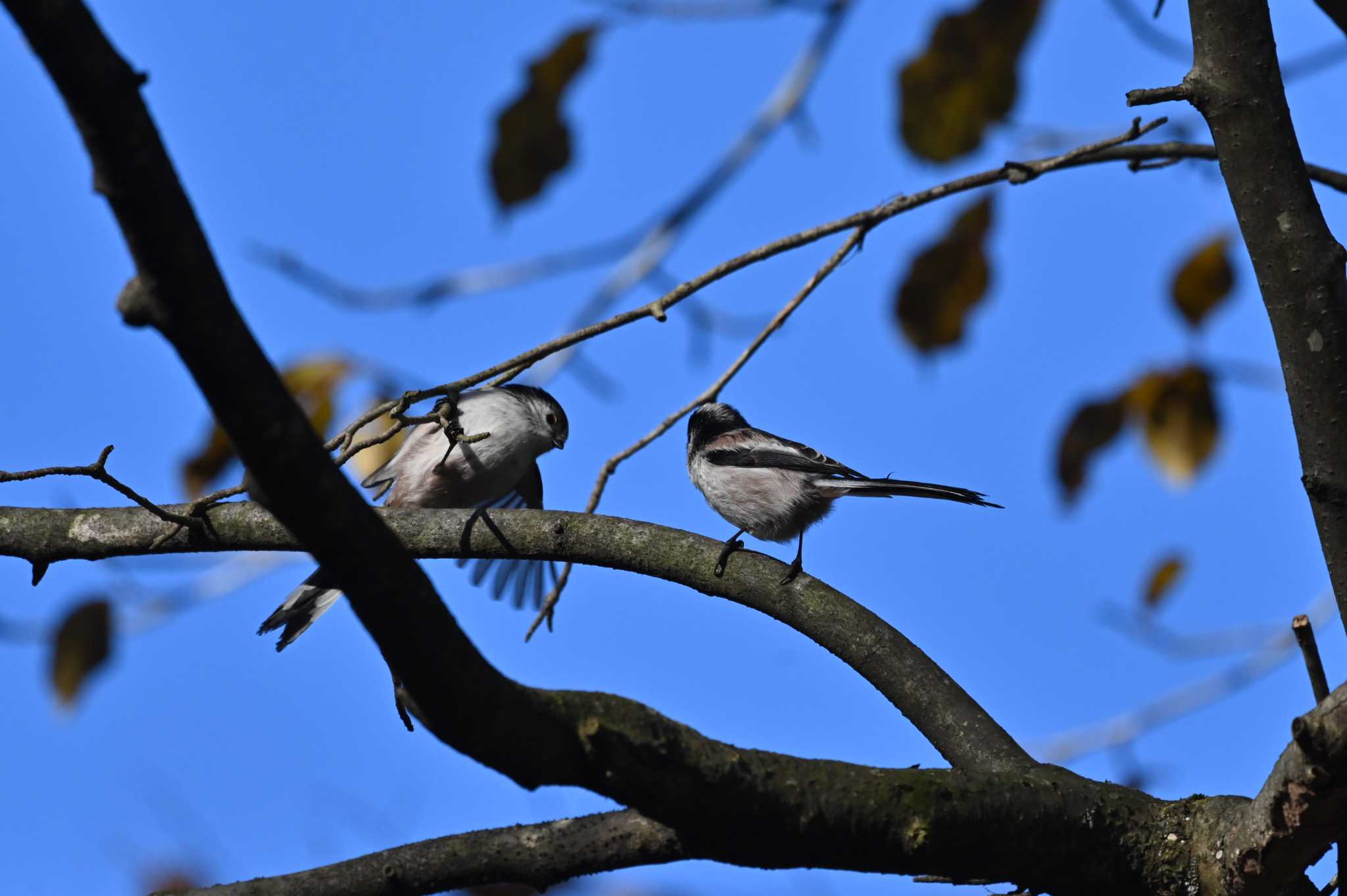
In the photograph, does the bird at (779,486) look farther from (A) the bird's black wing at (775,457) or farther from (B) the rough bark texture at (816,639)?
(B) the rough bark texture at (816,639)

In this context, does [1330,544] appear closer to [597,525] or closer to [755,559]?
[755,559]

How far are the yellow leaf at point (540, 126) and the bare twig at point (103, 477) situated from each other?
1.23 m

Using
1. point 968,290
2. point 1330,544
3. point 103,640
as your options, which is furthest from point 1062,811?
point 103,640

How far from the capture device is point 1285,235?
Answer: 7.67ft

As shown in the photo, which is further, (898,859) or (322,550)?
(898,859)

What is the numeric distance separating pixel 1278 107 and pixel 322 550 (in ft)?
6.56

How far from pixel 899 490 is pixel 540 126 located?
5.54 feet

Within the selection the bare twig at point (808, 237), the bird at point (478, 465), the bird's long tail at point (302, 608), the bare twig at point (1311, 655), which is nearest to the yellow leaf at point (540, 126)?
the bare twig at point (808, 237)

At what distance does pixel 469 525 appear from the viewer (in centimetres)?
311

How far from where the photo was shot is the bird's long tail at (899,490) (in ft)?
12.2

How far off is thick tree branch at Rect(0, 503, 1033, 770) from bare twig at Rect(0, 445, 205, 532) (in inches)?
10.6

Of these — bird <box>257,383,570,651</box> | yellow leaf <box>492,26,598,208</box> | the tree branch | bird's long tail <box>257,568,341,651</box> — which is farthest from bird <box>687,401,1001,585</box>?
A: the tree branch

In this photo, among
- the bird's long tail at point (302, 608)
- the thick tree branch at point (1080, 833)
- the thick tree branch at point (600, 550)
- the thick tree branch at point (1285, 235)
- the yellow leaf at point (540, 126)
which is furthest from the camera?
the bird's long tail at point (302, 608)

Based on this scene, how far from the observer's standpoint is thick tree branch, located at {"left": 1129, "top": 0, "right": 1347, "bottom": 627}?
91.2 inches
